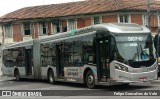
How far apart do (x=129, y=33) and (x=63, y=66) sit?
560cm

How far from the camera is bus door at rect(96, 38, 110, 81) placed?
17780 millimetres

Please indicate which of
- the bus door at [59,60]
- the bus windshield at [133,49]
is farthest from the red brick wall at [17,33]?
the bus windshield at [133,49]

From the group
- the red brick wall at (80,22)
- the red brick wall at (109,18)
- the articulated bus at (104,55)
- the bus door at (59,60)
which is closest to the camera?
the articulated bus at (104,55)

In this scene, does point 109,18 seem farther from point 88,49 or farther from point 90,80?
point 90,80

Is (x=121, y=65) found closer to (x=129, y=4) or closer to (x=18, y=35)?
(x=129, y=4)

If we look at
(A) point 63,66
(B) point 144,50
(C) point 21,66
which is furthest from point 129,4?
(B) point 144,50

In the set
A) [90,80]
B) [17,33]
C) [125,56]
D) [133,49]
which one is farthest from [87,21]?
[125,56]

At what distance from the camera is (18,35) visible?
188 feet

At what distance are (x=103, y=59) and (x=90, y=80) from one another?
1.57 m

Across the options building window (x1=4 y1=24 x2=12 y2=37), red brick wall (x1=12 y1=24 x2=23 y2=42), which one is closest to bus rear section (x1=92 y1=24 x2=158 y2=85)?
red brick wall (x1=12 y1=24 x2=23 y2=42)

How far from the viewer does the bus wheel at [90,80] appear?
18.8 metres

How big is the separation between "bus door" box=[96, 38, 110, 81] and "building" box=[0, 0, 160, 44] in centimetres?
3060

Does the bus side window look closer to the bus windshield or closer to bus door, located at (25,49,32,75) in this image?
the bus windshield

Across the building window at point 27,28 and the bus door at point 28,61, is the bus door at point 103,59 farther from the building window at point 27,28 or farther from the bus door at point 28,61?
the building window at point 27,28
